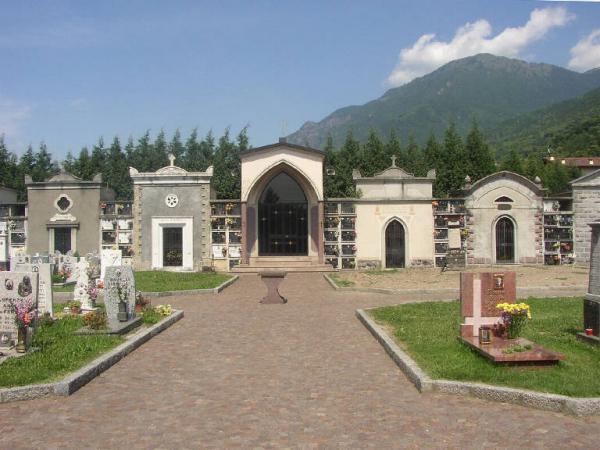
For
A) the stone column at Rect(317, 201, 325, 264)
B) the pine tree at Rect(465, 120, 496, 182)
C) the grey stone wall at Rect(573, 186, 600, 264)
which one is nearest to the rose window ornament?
the stone column at Rect(317, 201, 325, 264)

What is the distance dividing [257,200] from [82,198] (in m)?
7.90

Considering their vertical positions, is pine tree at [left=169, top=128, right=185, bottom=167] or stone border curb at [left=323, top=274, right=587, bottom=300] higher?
pine tree at [left=169, top=128, right=185, bottom=167]

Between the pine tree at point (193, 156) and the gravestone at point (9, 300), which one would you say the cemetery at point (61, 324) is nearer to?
the gravestone at point (9, 300)

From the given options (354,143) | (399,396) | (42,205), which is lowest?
(399,396)

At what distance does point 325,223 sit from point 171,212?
6889 millimetres

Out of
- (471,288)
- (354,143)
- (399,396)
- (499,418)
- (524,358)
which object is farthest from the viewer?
(354,143)

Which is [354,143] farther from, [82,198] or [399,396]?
[399,396]

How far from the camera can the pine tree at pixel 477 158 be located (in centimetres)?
3884

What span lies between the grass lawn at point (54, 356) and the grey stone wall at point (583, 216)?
22.7 metres

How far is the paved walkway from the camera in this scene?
5.50m

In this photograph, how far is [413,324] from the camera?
10906mm

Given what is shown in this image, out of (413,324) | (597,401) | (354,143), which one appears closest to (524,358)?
(597,401)

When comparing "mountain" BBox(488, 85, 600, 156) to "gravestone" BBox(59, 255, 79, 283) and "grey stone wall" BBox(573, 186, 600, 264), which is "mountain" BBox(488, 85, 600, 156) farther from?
"gravestone" BBox(59, 255, 79, 283)

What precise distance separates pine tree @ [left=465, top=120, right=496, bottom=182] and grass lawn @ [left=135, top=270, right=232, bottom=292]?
23.4m
